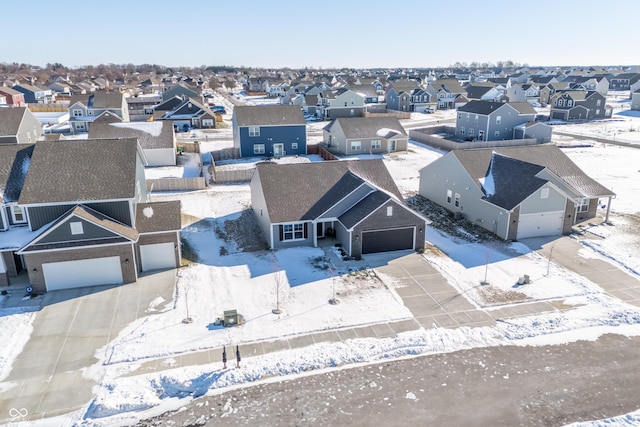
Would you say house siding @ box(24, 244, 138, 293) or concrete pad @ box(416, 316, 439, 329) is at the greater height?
house siding @ box(24, 244, 138, 293)

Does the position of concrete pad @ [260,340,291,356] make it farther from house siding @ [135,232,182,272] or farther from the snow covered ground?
house siding @ [135,232,182,272]

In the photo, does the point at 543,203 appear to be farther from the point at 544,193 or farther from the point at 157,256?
the point at 157,256

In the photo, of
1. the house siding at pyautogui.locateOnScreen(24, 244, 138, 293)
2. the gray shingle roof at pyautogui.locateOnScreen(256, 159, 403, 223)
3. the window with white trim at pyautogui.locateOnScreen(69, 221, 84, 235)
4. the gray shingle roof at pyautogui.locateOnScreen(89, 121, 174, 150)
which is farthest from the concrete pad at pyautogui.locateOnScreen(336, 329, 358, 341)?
the gray shingle roof at pyautogui.locateOnScreen(89, 121, 174, 150)

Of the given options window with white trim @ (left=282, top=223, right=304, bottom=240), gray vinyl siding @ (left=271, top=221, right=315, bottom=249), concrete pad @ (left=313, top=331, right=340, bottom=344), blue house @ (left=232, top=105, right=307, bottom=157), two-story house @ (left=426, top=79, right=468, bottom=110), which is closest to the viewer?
concrete pad @ (left=313, top=331, right=340, bottom=344)

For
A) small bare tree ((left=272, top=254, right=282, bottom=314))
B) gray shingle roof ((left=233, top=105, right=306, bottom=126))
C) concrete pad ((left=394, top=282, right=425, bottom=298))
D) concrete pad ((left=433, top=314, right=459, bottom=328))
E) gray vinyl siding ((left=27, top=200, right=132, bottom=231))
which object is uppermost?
gray shingle roof ((left=233, top=105, right=306, bottom=126))

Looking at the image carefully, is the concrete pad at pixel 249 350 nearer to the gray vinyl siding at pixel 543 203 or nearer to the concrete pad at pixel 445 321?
the concrete pad at pixel 445 321

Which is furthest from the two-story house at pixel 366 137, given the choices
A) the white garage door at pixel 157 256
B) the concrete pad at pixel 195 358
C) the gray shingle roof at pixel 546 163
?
the concrete pad at pixel 195 358

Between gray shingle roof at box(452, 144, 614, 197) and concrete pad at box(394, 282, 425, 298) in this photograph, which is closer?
concrete pad at box(394, 282, 425, 298)
